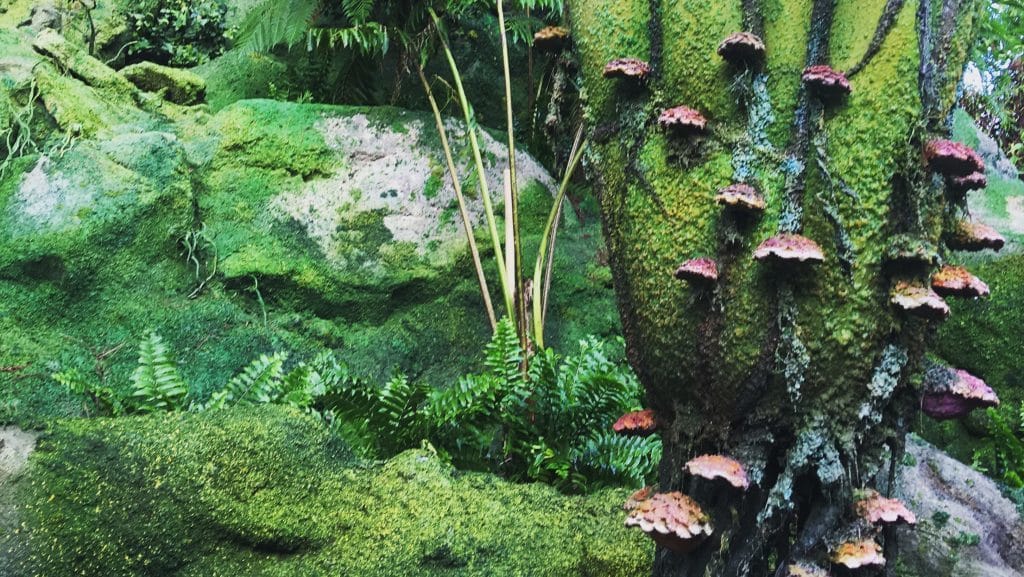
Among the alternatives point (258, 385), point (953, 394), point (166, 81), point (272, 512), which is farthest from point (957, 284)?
point (166, 81)

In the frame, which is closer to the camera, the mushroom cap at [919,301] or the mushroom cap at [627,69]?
the mushroom cap at [919,301]

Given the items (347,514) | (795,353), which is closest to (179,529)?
(347,514)

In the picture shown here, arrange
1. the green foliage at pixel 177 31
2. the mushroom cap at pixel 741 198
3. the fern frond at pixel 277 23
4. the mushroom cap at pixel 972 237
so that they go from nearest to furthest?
the mushroom cap at pixel 741 198, the mushroom cap at pixel 972 237, the fern frond at pixel 277 23, the green foliage at pixel 177 31

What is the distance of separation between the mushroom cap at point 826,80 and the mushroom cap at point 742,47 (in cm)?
14

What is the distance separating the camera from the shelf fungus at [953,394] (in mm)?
1826

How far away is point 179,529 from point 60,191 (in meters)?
2.88

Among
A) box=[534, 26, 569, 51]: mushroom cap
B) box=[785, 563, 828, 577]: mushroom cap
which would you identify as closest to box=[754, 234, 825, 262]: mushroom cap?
box=[785, 563, 828, 577]: mushroom cap

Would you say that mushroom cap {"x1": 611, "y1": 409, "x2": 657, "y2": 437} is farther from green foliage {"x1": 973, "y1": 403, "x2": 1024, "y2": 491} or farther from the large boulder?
green foliage {"x1": 973, "y1": 403, "x2": 1024, "y2": 491}

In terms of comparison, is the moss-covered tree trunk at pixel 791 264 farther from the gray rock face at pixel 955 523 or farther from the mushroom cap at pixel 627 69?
the gray rock face at pixel 955 523

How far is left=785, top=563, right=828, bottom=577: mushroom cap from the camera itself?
177 cm

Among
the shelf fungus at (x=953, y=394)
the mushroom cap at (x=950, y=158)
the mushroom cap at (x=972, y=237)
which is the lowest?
the shelf fungus at (x=953, y=394)

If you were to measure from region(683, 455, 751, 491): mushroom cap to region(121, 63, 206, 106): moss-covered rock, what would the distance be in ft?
17.7

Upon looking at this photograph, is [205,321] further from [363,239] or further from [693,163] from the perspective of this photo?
[693,163]

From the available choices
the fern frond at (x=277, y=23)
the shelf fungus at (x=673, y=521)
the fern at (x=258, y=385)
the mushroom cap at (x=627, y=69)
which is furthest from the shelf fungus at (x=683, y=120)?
the fern frond at (x=277, y=23)
